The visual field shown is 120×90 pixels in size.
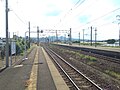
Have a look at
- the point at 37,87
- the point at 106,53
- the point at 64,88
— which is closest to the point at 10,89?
the point at 37,87

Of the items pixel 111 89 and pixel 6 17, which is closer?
pixel 111 89

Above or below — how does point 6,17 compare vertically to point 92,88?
above

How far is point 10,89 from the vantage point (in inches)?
539

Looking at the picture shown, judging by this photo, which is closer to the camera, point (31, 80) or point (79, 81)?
point (79, 81)

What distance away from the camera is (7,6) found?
28000 millimetres

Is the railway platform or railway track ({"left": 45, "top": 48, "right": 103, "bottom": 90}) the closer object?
railway track ({"left": 45, "top": 48, "right": 103, "bottom": 90})

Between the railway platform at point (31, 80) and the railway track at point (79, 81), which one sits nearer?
the railway track at point (79, 81)

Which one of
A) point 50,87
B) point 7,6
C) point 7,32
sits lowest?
point 50,87

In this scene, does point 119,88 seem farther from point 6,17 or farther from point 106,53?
point 106,53

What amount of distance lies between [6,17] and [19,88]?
15191 mm

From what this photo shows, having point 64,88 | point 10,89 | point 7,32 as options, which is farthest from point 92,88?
point 7,32

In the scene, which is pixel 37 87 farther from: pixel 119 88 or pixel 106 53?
pixel 106 53

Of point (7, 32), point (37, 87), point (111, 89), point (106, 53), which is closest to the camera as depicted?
point (111, 89)

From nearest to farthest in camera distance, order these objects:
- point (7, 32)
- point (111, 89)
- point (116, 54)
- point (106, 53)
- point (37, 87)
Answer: point (111, 89), point (37, 87), point (7, 32), point (116, 54), point (106, 53)
